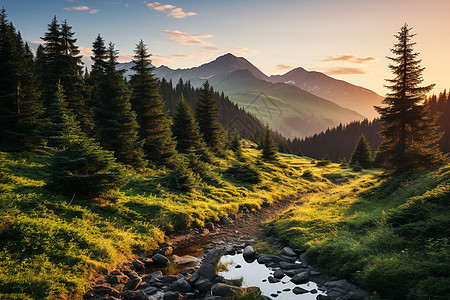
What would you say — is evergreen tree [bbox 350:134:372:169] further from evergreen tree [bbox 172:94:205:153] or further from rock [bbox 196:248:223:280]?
rock [bbox 196:248:223:280]

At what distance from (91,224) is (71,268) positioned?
12.5ft

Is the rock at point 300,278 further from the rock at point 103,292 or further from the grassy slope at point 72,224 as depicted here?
the grassy slope at point 72,224

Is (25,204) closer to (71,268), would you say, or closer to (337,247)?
(71,268)

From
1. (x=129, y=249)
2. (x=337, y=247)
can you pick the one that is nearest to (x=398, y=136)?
(x=337, y=247)

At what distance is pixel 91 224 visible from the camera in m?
13.5

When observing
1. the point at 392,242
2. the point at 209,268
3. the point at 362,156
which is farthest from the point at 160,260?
the point at 362,156

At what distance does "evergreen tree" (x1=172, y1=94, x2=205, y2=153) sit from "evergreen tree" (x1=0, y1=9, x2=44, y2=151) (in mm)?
16328

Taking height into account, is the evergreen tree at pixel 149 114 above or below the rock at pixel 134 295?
above

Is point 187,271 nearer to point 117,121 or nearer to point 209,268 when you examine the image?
point 209,268

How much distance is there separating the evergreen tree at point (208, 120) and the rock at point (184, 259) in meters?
28.3

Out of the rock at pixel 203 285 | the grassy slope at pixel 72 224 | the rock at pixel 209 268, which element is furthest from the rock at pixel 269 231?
the rock at pixel 203 285

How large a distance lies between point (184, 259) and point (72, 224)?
21.5 ft

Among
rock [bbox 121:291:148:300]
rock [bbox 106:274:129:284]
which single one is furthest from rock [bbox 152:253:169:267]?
rock [bbox 121:291:148:300]

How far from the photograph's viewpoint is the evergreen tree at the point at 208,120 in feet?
133
